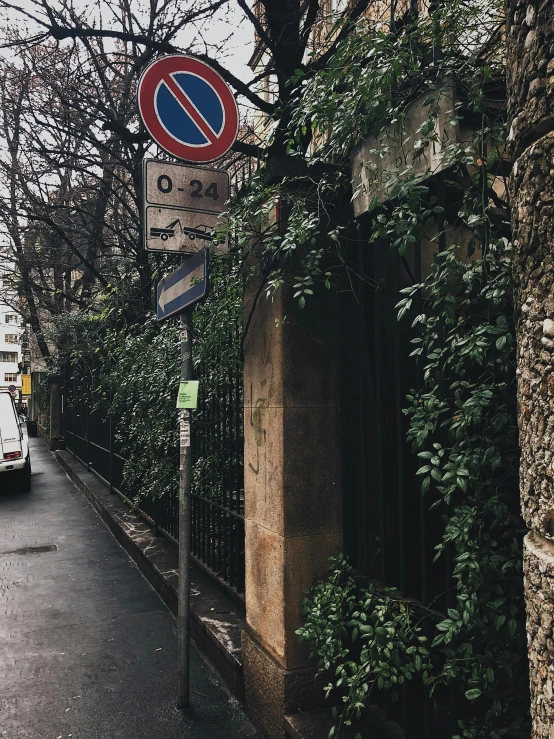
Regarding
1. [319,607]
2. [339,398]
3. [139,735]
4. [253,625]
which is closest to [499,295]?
[339,398]

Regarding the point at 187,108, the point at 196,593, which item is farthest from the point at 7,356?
the point at 187,108

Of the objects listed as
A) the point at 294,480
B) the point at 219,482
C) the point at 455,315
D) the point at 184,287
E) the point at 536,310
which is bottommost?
the point at 219,482

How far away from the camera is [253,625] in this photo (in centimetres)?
359

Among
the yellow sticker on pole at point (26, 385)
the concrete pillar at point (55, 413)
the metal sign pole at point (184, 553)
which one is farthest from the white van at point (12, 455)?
the yellow sticker on pole at point (26, 385)

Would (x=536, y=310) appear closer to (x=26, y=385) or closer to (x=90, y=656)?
(x=90, y=656)

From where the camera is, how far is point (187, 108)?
12.4ft

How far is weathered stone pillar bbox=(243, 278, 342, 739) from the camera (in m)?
3.16

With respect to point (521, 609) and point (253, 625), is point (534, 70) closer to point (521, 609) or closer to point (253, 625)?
point (521, 609)

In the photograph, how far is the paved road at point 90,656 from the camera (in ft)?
11.8

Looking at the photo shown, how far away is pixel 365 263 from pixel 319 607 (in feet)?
5.40

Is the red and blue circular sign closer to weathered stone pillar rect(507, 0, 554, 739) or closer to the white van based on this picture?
weathered stone pillar rect(507, 0, 554, 739)

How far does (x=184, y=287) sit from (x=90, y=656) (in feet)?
9.29

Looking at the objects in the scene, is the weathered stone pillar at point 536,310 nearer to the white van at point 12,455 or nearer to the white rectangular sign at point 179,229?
the white rectangular sign at point 179,229

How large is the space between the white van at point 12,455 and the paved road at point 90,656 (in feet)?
14.6
